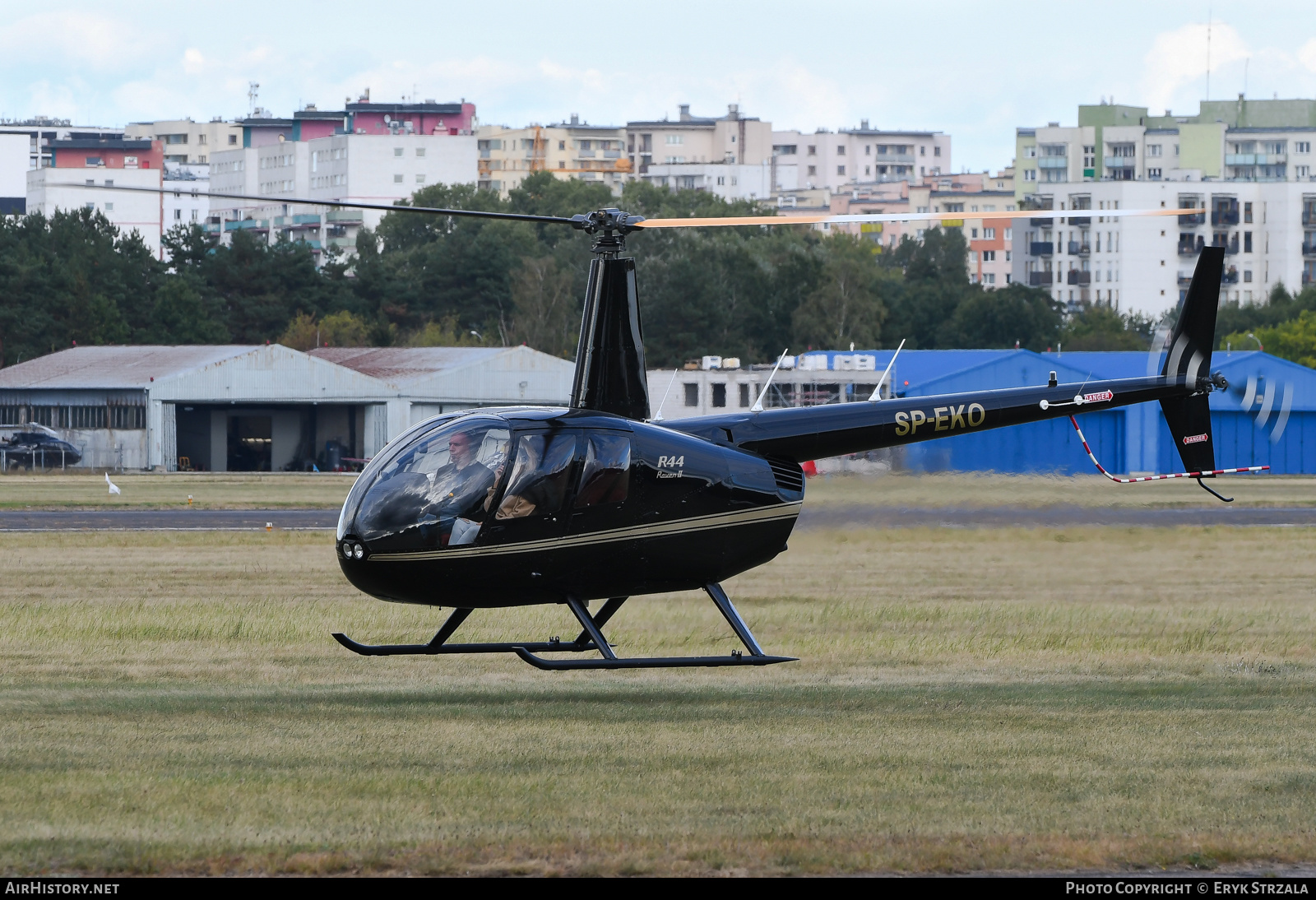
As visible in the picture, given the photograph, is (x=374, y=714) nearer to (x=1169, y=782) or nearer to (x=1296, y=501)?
(x=1169, y=782)

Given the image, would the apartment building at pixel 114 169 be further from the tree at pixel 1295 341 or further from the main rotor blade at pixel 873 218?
the main rotor blade at pixel 873 218

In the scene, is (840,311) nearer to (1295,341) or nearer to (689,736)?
(1295,341)

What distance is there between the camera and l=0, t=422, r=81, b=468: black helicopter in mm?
67625

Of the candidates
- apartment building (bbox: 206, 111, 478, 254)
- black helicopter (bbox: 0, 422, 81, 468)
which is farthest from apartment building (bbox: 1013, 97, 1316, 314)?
black helicopter (bbox: 0, 422, 81, 468)

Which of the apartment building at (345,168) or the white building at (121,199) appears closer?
the white building at (121,199)

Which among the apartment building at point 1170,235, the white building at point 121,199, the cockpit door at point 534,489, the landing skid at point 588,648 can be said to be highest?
the white building at point 121,199

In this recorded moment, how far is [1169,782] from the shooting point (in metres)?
10.9

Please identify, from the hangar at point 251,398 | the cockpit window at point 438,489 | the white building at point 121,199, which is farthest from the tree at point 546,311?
the cockpit window at point 438,489

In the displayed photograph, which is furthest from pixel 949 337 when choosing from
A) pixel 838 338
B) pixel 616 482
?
pixel 616 482

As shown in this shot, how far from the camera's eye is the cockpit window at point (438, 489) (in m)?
13.2

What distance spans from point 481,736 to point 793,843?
3.77 meters

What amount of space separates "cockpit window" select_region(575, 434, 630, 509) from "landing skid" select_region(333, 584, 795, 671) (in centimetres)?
95

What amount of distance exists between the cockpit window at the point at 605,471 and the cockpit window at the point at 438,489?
789mm

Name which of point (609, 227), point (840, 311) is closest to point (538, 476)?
point (609, 227)
